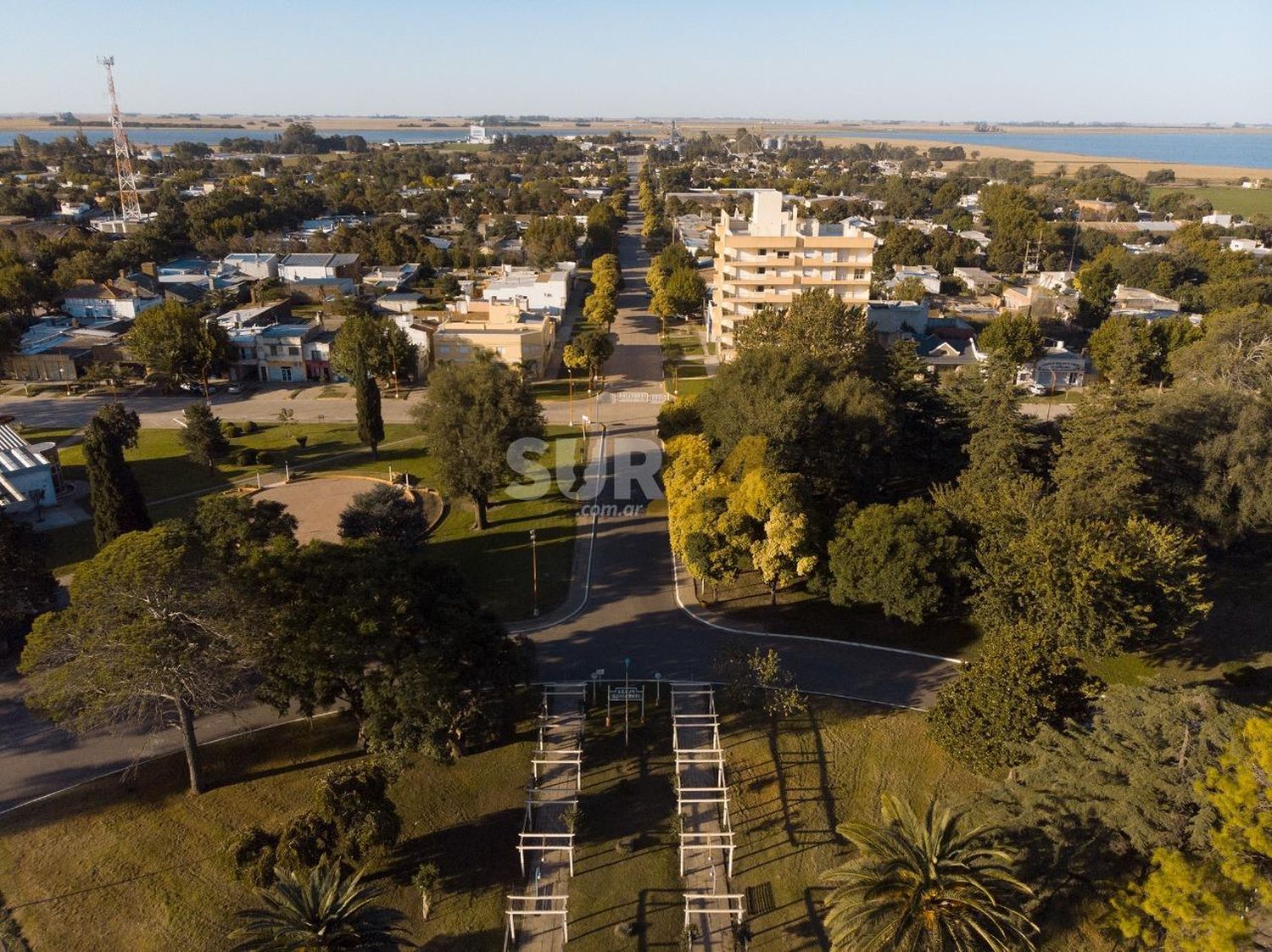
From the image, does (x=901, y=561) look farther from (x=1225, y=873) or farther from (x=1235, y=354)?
(x=1235, y=354)

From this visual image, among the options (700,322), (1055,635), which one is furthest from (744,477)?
(700,322)

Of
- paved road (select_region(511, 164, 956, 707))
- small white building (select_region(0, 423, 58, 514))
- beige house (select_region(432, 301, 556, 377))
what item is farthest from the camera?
beige house (select_region(432, 301, 556, 377))

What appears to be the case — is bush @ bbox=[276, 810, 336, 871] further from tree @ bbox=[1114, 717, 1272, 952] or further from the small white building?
the small white building

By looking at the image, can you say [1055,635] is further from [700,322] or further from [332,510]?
[700,322]

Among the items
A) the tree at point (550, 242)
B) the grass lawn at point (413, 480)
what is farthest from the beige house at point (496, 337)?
the tree at point (550, 242)

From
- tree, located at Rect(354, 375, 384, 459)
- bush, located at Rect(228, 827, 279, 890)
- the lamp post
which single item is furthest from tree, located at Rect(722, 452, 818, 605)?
tree, located at Rect(354, 375, 384, 459)

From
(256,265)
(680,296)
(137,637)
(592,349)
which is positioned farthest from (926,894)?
(256,265)
